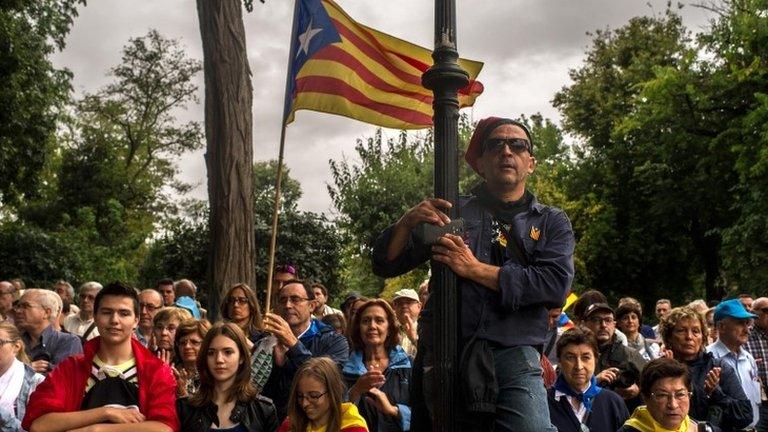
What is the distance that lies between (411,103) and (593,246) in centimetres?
2864

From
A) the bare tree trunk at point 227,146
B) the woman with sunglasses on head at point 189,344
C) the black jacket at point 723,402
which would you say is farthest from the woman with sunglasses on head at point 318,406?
the bare tree trunk at point 227,146

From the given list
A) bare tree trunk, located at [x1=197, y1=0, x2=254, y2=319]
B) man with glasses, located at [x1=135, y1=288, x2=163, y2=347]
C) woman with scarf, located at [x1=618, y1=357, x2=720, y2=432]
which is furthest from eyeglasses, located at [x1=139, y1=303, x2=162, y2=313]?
woman with scarf, located at [x1=618, y1=357, x2=720, y2=432]

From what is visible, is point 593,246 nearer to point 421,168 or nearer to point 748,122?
point 421,168

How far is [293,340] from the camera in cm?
625

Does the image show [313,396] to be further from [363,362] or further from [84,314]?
[84,314]

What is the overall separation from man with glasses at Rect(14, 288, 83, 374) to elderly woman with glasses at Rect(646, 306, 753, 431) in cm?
473

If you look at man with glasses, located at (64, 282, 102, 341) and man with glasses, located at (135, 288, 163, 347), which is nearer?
man with glasses, located at (135, 288, 163, 347)

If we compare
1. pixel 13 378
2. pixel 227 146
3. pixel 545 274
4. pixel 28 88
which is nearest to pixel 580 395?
pixel 545 274

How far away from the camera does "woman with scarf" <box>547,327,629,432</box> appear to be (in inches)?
241

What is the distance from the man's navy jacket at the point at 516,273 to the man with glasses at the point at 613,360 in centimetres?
318

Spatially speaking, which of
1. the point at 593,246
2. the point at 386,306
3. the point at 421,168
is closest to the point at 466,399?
the point at 386,306

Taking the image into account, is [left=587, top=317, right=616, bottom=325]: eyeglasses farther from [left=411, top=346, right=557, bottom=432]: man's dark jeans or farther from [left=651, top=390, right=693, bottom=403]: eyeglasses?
[left=411, top=346, right=557, bottom=432]: man's dark jeans

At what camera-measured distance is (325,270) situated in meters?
22.1

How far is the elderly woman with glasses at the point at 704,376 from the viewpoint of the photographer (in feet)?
22.0
